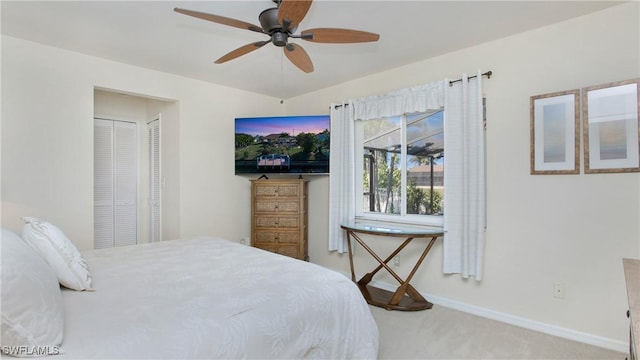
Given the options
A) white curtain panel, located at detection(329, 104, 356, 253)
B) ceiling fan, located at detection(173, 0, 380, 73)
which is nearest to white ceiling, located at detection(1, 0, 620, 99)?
ceiling fan, located at detection(173, 0, 380, 73)

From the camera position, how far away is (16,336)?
A: 1.02 metres

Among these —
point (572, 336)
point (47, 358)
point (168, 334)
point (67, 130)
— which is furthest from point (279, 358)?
point (67, 130)

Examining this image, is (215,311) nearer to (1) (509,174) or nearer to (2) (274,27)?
(2) (274,27)

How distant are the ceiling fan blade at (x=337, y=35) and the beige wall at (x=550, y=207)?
1.09m

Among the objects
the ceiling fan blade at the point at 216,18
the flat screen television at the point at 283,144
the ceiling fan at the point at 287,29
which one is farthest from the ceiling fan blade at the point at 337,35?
the flat screen television at the point at 283,144

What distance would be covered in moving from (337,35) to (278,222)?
2.57 metres

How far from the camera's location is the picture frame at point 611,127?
2188mm

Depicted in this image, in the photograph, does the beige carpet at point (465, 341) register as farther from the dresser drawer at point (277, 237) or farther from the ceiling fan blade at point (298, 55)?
the ceiling fan blade at point (298, 55)

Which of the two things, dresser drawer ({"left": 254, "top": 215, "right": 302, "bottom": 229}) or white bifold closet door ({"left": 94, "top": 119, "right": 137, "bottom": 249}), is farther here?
white bifold closet door ({"left": 94, "top": 119, "right": 137, "bottom": 249})

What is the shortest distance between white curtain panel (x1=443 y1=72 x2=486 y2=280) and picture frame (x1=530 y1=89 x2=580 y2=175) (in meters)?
0.39

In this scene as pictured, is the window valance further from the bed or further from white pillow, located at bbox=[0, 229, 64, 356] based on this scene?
white pillow, located at bbox=[0, 229, 64, 356]

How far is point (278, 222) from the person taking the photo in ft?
13.3

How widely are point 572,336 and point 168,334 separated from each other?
2798 mm

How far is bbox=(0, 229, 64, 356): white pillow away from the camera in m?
1.01
